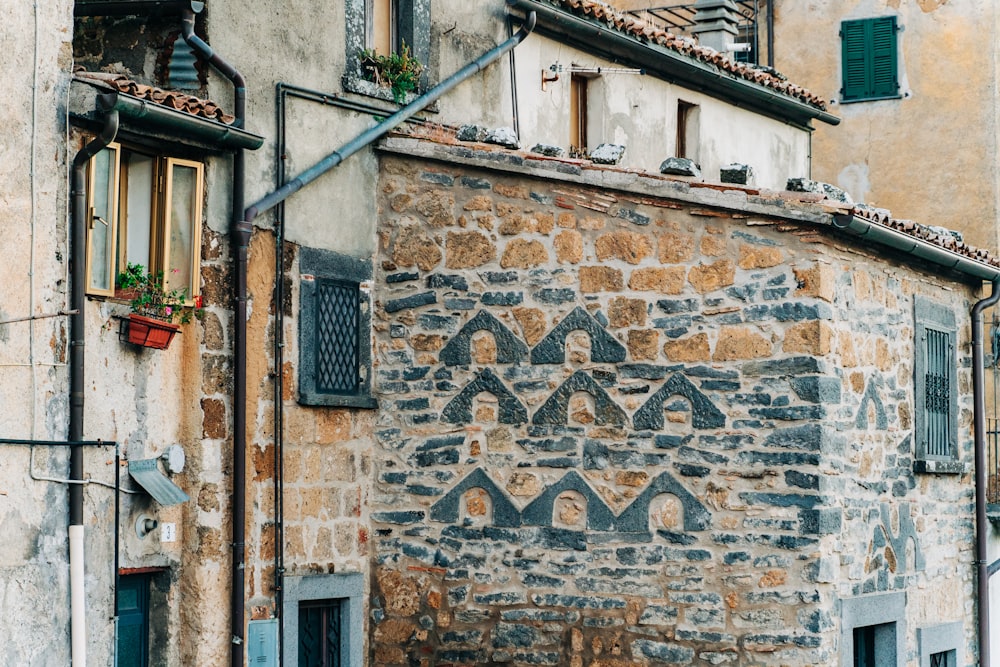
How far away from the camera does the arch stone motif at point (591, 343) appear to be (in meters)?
11.0

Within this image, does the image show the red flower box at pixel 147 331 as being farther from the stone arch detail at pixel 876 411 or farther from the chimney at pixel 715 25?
the chimney at pixel 715 25

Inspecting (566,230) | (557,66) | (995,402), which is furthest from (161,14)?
(995,402)

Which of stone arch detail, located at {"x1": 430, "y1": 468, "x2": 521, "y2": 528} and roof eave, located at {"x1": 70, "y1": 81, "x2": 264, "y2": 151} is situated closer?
roof eave, located at {"x1": 70, "y1": 81, "x2": 264, "y2": 151}

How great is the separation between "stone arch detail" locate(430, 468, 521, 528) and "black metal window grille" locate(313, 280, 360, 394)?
3.22 ft

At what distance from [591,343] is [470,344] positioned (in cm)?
87

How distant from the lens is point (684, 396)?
10.8 metres

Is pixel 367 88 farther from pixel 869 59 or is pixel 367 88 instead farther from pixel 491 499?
pixel 869 59

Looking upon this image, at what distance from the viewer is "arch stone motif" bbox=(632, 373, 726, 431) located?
10.7m

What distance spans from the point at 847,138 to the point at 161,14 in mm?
10174

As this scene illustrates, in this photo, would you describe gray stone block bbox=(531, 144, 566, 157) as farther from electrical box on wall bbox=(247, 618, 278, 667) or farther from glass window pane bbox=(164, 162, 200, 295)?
electrical box on wall bbox=(247, 618, 278, 667)

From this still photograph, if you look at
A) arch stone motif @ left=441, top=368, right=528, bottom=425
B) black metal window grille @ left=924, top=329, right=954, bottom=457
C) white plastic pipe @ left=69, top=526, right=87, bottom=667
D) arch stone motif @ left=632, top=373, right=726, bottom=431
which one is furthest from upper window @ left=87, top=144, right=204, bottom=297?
black metal window grille @ left=924, top=329, right=954, bottom=457


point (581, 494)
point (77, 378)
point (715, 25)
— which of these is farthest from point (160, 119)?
point (715, 25)

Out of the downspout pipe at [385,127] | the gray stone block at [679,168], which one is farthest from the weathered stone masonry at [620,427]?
the downspout pipe at [385,127]

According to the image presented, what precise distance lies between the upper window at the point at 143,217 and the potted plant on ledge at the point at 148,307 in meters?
0.07
